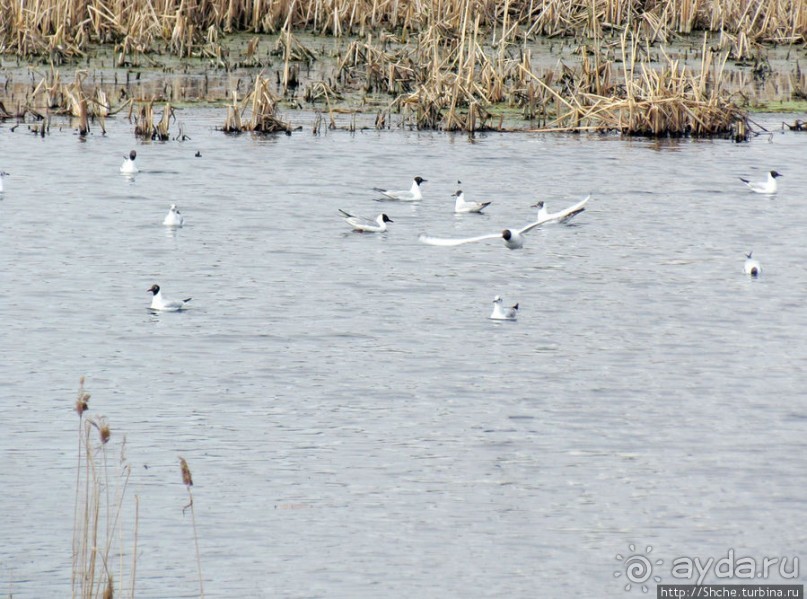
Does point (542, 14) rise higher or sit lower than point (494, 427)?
higher

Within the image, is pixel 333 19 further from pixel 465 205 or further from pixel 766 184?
pixel 766 184

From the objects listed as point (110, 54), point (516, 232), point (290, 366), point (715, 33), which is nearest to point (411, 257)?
point (516, 232)

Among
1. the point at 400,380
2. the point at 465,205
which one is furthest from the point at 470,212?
the point at 400,380

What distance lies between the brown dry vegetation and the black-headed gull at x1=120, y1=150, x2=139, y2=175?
224cm

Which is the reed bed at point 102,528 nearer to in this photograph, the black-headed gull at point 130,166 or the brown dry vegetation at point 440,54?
the black-headed gull at point 130,166

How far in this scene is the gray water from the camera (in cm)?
789

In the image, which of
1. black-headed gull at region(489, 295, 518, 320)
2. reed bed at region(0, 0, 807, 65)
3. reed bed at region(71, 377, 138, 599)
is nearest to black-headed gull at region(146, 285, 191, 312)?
black-headed gull at region(489, 295, 518, 320)

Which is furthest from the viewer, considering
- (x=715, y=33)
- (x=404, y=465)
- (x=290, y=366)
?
(x=715, y=33)

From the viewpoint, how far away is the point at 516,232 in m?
14.5

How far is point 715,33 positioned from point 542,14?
13.9 feet

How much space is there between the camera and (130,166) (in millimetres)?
20578

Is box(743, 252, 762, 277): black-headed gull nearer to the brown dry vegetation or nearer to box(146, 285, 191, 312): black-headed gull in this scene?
box(146, 285, 191, 312): black-headed gull

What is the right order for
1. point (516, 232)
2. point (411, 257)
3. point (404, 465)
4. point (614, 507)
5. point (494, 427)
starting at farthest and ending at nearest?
1. point (411, 257)
2. point (516, 232)
3. point (494, 427)
4. point (404, 465)
5. point (614, 507)

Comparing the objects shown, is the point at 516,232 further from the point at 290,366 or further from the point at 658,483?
the point at 658,483
